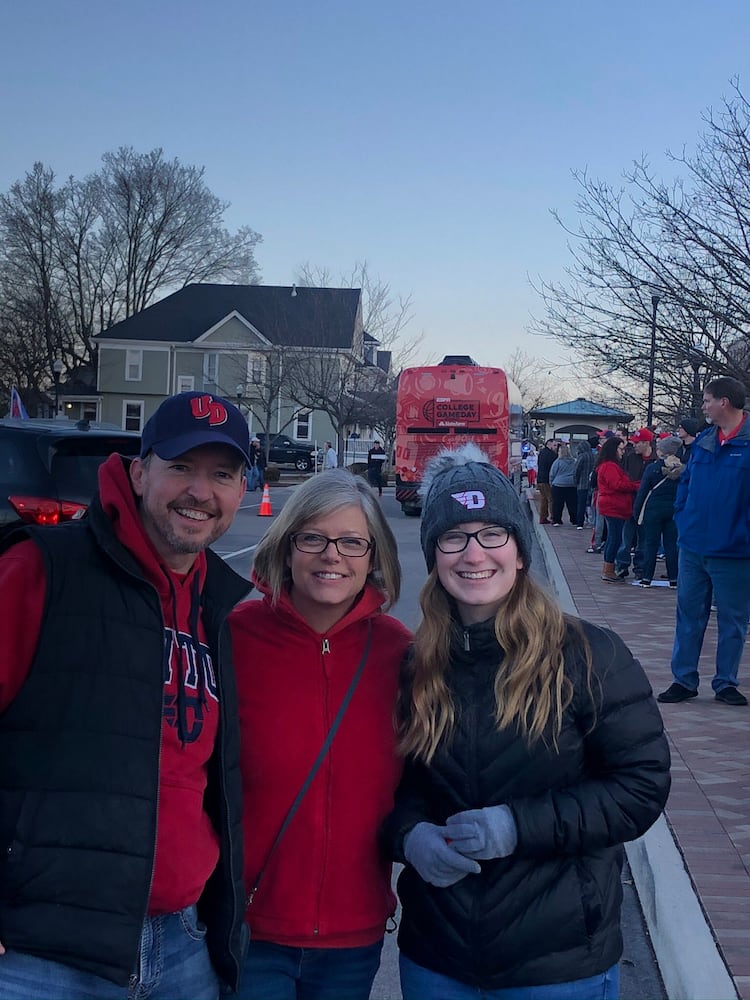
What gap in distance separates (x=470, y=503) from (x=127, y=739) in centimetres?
93

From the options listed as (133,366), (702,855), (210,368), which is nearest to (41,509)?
(702,855)

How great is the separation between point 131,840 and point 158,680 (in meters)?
0.30

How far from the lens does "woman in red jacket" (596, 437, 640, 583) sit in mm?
13242

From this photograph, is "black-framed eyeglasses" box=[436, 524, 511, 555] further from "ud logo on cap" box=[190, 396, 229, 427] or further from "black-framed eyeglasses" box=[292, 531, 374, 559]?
"ud logo on cap" box=[190, 396, 229, 427]

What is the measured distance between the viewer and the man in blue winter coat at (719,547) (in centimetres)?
666

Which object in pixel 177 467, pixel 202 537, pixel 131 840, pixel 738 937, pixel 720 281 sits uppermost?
pixel 720 281

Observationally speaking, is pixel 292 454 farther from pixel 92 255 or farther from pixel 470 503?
pixel 470 503

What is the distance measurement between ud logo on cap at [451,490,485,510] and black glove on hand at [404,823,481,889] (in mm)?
717

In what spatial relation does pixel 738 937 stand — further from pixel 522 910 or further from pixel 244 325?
pixel 244 325

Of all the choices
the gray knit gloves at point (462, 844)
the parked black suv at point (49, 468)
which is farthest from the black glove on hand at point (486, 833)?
the parked black suv at point (49, 468)

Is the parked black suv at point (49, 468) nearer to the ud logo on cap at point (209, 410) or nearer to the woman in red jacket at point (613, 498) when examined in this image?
the ud logo on cap at point (209, 410)

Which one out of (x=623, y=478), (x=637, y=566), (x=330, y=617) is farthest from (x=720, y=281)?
(x=330, y=617)

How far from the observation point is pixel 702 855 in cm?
427

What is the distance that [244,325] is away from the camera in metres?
53.4
